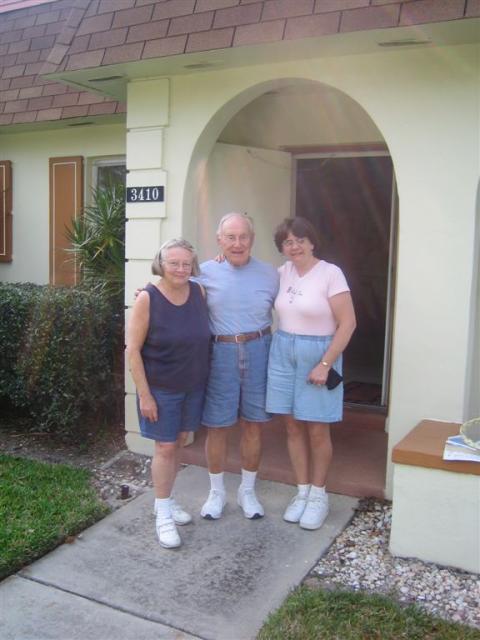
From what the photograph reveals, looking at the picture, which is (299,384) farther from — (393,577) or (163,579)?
(163,579)

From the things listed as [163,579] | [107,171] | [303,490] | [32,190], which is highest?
[107,171]

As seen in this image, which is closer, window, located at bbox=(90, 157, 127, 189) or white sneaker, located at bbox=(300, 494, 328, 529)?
white sneaker, located at bbox=(300, 494, 328, 529)

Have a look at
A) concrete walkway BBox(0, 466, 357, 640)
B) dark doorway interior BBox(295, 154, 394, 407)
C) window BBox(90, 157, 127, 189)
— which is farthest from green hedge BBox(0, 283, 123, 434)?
dark doorway interior BBox(295, 154, 394, 407)

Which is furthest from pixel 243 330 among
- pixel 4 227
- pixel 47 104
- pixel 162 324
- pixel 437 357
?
pixel 4 227

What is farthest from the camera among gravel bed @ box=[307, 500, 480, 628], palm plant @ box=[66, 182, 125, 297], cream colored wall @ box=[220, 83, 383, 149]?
palm plant @ box=[66, 182, 125, 297]

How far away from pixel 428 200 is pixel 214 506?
7.47 ft

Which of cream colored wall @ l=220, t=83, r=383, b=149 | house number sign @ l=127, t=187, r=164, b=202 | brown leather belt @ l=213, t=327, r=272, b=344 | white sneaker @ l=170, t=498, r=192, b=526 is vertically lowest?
white sneaker @ l=170, t=498, r=192, b=526

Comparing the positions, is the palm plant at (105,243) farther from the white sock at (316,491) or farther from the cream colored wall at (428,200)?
the white sock at (316,491)

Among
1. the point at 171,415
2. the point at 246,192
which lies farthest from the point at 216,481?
the point at 246,192

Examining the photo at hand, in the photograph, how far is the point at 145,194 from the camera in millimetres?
5047

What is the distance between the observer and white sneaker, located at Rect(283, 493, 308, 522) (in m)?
4.04

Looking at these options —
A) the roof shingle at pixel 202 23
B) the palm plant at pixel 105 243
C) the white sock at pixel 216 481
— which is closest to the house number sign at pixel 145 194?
the roof shingle at pixel 202 23

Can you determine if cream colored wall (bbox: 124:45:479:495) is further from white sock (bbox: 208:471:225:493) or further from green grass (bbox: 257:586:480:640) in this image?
green grass (bbox: 257:586:480:640)

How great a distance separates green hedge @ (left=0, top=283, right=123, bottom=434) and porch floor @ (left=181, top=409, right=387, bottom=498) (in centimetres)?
96
